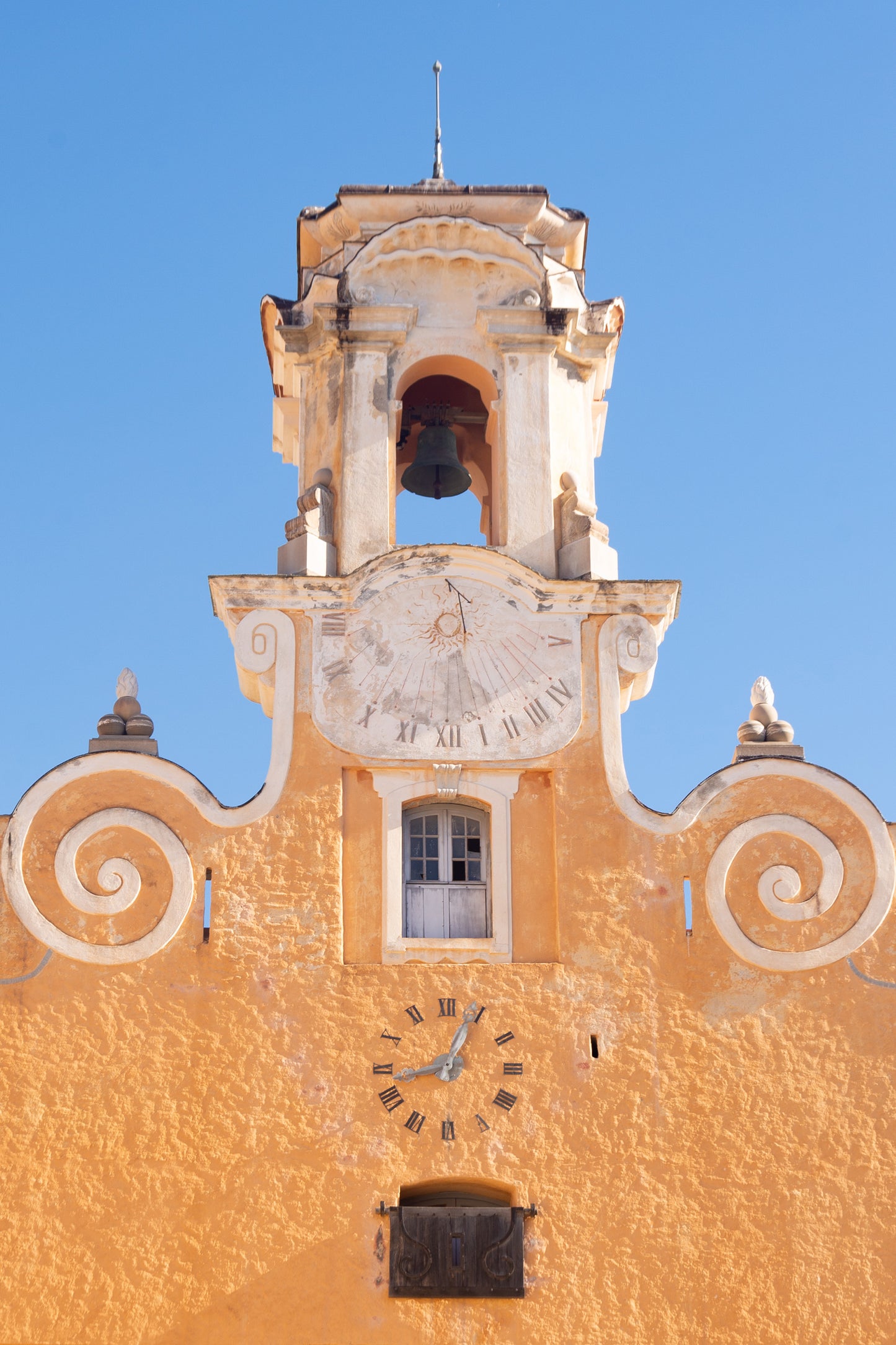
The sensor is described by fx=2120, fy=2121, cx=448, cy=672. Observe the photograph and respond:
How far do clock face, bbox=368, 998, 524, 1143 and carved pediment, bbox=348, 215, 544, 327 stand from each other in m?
6.76

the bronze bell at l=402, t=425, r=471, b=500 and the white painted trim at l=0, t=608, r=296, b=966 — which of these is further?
the bronze bell at l=402, t=425, r=471, b=500

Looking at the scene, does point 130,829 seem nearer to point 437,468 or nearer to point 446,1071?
point 446,1071

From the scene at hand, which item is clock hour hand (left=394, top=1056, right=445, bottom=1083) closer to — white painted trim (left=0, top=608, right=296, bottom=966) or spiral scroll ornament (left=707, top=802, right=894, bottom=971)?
white painted trim (left=0, top=608, right=296, bottom=966)

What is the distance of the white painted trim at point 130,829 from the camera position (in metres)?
17.1

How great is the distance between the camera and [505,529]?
19.2m

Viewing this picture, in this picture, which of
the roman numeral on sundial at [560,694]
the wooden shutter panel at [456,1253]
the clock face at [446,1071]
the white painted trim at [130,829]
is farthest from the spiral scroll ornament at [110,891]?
the roman numeral on sundial at [560,694]

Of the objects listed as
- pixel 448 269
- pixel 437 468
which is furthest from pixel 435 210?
pixel 437 468

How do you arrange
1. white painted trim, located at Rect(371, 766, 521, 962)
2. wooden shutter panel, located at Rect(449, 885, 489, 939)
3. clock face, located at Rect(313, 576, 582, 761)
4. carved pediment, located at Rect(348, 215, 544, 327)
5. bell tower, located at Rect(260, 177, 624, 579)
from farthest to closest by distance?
carved pediment, located at Rect(348, 215, 544, 327)
bell tower, located at Rect(260, 177, 624, 579)
clock face, located at Rect(313, 576, 582, 761)
wooden shutter panel, located at Rect(449, 885, 489, 939)
white painted trim, located at Rect(371, 766, 521, 962)

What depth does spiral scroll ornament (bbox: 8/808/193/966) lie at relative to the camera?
17109 millimetres

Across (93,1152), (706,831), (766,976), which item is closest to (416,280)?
(706,831)

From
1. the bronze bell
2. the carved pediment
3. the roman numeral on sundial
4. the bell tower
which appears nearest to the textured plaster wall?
the roman numeral on sundial

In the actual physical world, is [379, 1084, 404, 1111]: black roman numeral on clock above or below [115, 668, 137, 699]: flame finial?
below

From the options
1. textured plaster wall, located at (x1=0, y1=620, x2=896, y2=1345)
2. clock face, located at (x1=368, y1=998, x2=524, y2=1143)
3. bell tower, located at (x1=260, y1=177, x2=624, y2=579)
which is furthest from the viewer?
bell tower, located at (x1=260, y1=177, x2=624, y2=579)

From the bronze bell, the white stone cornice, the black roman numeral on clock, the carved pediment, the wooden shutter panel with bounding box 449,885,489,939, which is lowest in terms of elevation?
the black roman numeral on clock
